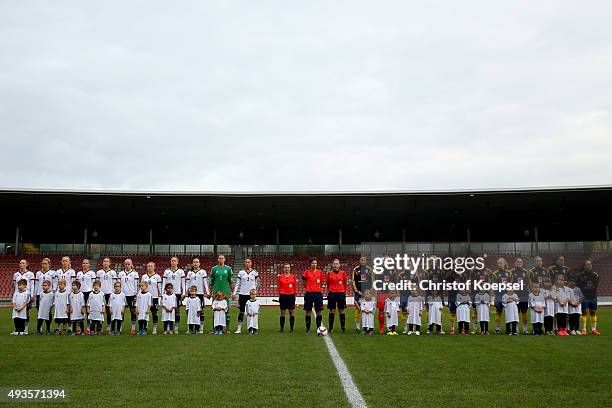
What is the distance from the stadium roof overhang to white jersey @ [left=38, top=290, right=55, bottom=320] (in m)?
16.5

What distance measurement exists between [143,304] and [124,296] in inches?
21.2

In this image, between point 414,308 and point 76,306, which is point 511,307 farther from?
point 76,306

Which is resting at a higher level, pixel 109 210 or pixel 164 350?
pixel 109 210

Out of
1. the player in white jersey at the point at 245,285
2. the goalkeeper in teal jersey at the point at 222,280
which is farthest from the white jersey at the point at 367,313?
the goalkeeper in teal jersey at the point at 222,280

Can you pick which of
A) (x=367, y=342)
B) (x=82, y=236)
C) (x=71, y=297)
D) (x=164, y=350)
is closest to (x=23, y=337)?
(x=71, y=297)

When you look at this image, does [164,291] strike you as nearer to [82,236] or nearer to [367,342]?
[367,342]

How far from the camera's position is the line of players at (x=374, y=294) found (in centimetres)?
1522

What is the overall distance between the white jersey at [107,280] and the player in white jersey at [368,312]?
680 centimetres

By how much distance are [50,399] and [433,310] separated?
34.6 ft

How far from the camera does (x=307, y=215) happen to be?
38.5 meters

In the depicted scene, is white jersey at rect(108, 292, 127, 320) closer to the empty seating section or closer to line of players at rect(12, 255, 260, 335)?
line of players at rect(12, 255, 260, 335)

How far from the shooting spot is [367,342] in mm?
12750

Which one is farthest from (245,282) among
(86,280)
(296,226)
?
(296,226)

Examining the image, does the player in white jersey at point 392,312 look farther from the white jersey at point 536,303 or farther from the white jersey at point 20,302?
the white jersey at point 20,302
